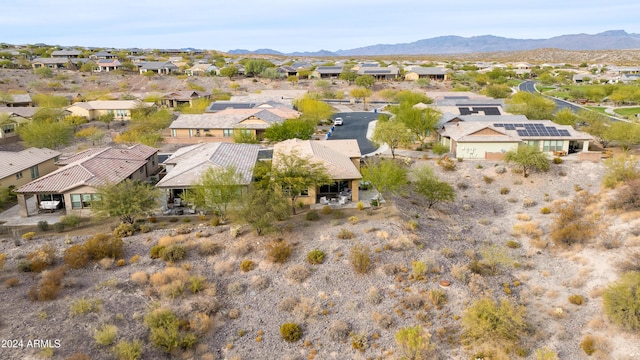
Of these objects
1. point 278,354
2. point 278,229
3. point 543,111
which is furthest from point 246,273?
point 543,111

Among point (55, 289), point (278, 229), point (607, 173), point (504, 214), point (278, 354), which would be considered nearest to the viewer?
point (278, 354)

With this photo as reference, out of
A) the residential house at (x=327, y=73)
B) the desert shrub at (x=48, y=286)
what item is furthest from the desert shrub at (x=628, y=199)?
the residential house at (x=327, y=73)

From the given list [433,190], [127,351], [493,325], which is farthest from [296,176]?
[493,325]

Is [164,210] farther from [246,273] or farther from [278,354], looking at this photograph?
[278,354]

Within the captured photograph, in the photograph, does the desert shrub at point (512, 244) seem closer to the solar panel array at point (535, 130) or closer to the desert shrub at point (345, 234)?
the desert shrub at point (345, 234)

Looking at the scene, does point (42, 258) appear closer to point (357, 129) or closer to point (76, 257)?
point (76, 257)

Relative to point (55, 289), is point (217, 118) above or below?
above
